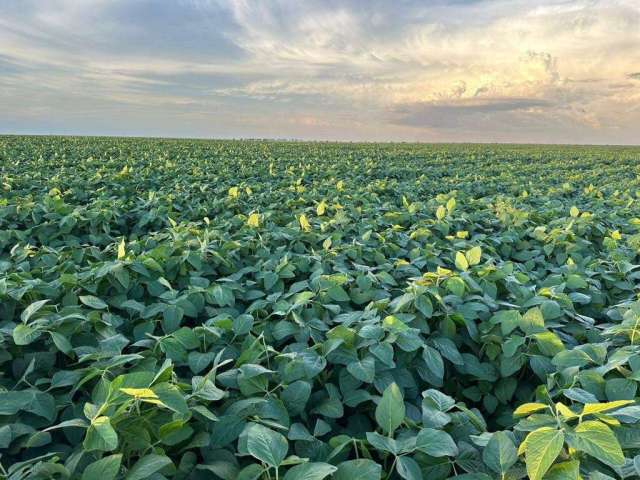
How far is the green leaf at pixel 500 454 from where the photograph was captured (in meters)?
1.25

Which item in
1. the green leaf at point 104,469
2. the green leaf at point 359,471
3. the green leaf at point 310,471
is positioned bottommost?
the green leaf at point 359,471

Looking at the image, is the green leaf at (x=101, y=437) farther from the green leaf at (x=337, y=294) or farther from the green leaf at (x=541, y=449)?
the green leaf at (x=337, y=294)

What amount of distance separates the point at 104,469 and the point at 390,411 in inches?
30.1

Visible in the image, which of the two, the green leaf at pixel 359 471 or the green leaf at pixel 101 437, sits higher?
the green leaf at pixel 101 437

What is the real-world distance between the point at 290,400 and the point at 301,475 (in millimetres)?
499

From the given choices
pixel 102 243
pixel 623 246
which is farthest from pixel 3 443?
pixel 623 246

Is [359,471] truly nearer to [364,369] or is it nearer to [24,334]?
[364,369]

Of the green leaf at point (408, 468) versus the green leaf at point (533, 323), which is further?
the green leaf at point (533, 323)

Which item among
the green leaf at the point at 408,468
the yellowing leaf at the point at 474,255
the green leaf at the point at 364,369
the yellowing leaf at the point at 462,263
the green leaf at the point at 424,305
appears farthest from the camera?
the yellowing leaf at the point at 474,255

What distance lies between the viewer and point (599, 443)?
115 cm

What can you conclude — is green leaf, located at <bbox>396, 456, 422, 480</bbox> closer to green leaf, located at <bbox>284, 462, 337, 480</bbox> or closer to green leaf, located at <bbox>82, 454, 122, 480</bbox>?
green leaf, located at <bbox>284, 462, 337, 480</bbox>

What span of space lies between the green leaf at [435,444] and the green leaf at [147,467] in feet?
2.13

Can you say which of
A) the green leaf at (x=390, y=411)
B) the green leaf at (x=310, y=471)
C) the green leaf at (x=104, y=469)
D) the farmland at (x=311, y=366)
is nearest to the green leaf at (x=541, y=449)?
the farmland at (x=311, y=366)

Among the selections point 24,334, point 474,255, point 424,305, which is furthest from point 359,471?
point 474,255
